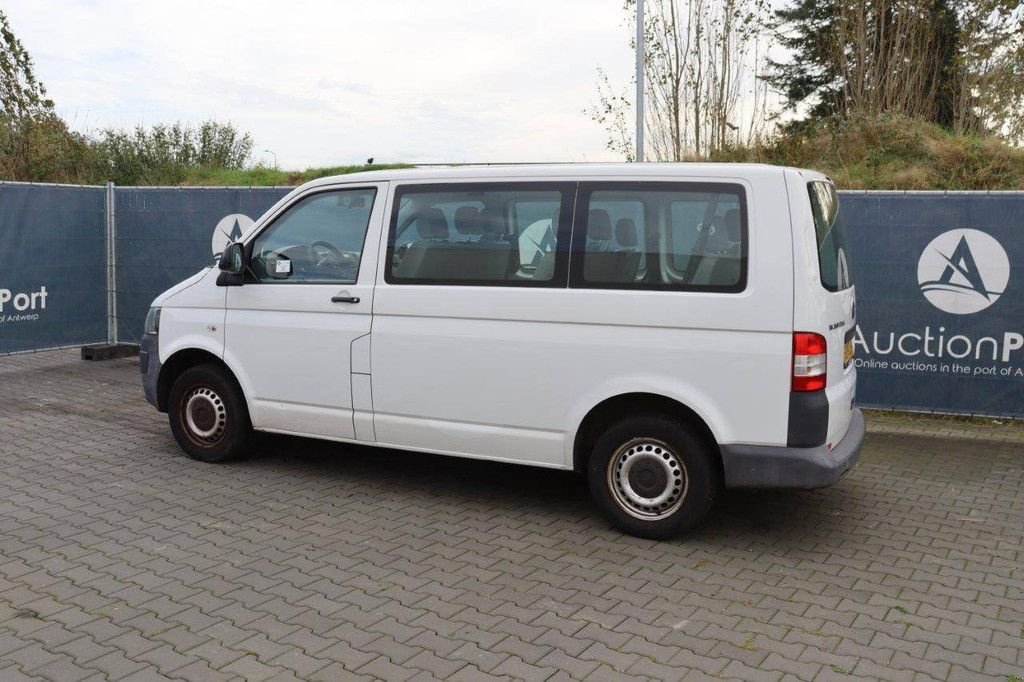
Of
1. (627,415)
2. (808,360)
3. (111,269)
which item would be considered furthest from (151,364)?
(111,269)

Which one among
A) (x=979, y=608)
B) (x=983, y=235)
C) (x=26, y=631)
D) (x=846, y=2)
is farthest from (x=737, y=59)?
(x=26, y=631)

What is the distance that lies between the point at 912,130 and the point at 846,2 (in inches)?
147

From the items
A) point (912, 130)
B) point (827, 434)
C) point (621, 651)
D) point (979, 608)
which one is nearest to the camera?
point (621, 651)

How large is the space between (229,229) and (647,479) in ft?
24.0

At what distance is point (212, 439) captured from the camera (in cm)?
722

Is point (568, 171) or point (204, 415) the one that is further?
point (204, 415)

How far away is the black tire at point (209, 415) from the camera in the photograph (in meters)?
7.06

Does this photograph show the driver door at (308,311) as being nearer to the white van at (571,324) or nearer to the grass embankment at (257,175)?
the white van at (571,324)

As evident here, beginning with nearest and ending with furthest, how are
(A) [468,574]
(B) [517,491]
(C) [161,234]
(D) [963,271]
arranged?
1. (A) [468,574]
2. (B) [517,491]
3. (D) [963,271]
4. (C) [161,234]

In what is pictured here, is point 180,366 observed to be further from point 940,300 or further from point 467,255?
point 940,300

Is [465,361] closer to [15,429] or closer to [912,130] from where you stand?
[15,429]

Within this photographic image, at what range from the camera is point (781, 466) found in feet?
17.4

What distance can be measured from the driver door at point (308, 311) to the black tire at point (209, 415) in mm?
172

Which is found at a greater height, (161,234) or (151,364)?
(161,234)
